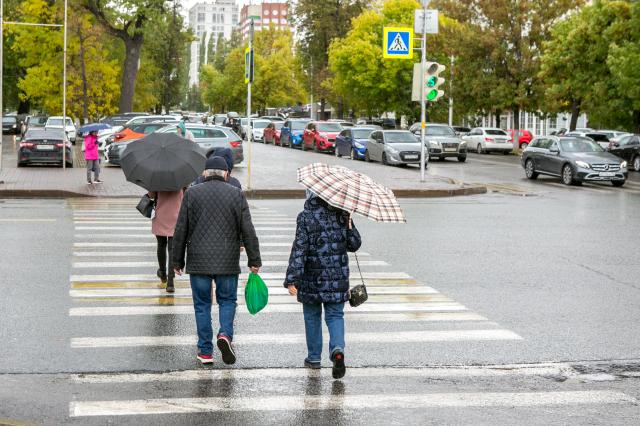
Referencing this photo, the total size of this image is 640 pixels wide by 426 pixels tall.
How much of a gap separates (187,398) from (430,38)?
60553 millimetres

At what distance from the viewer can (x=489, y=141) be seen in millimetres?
56625

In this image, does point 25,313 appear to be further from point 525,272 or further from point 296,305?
point 525,272

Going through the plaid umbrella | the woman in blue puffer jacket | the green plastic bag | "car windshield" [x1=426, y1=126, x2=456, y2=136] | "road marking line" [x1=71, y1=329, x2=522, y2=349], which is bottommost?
"road marking line" [x1=71, y1=329, x2=522, y2=349]

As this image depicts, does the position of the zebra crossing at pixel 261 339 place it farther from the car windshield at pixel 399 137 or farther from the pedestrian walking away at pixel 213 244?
the car windshield at pixel 399 137

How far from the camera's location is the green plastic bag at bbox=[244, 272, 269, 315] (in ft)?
24.0

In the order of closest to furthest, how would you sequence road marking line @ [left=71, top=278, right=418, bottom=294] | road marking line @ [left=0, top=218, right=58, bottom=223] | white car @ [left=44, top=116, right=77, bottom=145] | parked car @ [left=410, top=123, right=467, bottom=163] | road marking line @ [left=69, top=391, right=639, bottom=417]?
road marking line @ [left=69, top=391, right=639, bottom=417] → road marking line @ [left=71, top=278, right=418, bottom=294] → road marking line @ [left=0, top=218, right=58, bottom=223] → parked car @ [left=410, top=123, right=467, bottom=163] → white car @ [left=44, top=116, right=77, bottom=145]

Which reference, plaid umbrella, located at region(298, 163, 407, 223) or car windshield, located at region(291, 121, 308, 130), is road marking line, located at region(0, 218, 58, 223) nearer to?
plaid umbrella, located at region(298, 163, 407, 223)

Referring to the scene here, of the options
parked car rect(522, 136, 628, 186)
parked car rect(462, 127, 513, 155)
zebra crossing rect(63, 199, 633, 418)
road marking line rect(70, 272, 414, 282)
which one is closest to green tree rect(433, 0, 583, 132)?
parked car rect(462, 127, 513, 155)

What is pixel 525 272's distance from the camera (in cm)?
1212

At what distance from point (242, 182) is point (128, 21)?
35.0 m

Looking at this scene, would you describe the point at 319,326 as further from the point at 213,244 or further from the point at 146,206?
the point at 146,206

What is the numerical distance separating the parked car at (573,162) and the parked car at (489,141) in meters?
22.9

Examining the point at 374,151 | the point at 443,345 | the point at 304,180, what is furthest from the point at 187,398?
the point at 374,151

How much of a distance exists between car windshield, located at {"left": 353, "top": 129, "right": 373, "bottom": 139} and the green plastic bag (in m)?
36.0
